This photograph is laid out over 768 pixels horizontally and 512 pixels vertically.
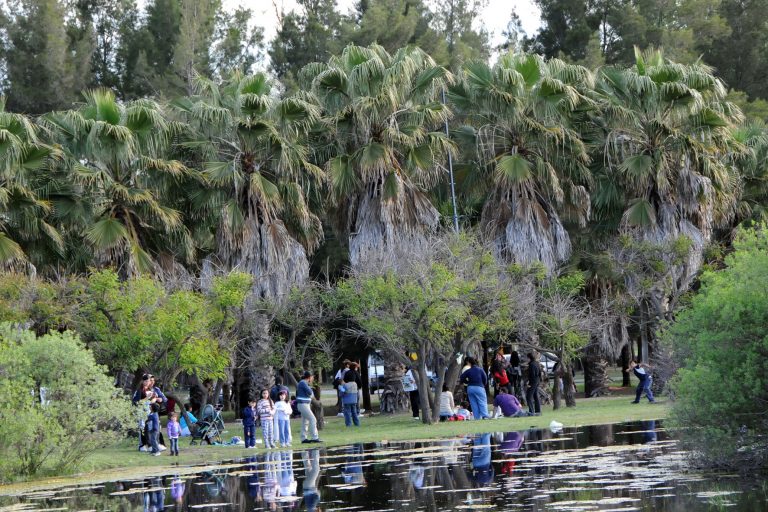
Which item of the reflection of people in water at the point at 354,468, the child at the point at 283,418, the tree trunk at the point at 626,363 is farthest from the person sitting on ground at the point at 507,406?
the tree trunk at the point at 626,363

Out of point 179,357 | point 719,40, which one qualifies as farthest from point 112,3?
point 179,357

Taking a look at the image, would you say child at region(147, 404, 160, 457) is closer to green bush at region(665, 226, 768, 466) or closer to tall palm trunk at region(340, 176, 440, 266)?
tall palm trunk at region(340, 176, 440, 266)

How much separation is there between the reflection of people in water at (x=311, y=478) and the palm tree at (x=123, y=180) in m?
10.6

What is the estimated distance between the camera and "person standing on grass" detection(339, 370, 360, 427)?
105ft

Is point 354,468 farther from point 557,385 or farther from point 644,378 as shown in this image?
point 644,378

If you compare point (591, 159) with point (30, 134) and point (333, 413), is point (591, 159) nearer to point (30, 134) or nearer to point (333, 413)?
point (333, 413)

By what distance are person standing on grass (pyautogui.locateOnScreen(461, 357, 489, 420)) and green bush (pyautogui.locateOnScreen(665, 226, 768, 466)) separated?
14.3m

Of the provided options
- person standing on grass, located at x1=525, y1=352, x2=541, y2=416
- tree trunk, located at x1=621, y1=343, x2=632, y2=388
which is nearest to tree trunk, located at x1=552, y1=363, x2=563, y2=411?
person standing on grass, located at x1=525, y1=352, x2=541, y2=416

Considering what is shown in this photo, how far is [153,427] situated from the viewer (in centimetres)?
2503

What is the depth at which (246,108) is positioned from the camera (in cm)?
3391

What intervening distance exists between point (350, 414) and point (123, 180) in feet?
29.5

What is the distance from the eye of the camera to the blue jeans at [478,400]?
3006cm

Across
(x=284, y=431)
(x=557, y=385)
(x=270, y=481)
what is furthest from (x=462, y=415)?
(x=270, y=481)

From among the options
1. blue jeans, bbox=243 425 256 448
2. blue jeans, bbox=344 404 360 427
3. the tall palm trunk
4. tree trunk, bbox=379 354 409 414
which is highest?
the tall palm trunk
